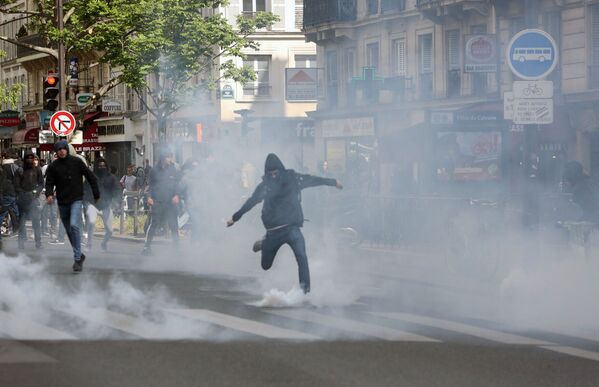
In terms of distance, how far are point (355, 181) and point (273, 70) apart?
3489 centimetres

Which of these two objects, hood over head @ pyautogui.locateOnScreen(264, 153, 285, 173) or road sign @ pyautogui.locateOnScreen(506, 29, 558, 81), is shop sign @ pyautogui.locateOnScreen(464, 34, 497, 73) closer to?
road sign @ pyautogui.locateOnScreen(506, 29, 558, 81)

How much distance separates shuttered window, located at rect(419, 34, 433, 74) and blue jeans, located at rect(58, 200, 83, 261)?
201 inches

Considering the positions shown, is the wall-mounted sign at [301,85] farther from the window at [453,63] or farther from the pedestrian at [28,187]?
the window at [453,63]

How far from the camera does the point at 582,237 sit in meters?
16.2

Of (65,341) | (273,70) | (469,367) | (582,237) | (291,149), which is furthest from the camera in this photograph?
(273,70)

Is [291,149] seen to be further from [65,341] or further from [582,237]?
[65,341]

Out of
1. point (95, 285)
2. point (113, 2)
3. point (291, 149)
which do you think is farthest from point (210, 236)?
Result: point (113, 2)

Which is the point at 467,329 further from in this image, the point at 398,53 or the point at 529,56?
the point at 398,53

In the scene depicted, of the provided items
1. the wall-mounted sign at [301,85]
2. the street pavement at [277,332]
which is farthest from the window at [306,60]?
the street pavement at [277,332]

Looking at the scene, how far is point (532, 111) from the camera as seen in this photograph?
16.4 metres

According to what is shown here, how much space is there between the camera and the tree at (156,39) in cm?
3453

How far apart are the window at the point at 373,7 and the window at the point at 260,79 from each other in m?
35.4

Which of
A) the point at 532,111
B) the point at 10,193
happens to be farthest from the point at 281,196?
the point at 10,193

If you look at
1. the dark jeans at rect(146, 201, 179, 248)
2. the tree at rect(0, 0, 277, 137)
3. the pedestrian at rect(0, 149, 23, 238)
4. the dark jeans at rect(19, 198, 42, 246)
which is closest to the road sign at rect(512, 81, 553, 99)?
the dark jeans at rect(146, 201, 179, 248)
